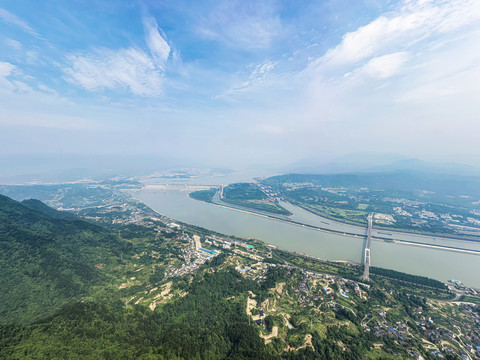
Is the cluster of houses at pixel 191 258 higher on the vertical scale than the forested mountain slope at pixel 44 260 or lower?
lower

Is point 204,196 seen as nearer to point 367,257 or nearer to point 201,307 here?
point 367,257

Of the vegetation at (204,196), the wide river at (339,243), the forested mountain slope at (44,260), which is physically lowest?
the wide river at (339,243)

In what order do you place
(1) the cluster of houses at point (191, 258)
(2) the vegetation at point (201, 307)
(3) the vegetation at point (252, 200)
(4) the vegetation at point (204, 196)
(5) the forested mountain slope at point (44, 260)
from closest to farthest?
(2) the vegetation at point (201, 307)
(5) the forested mountain slope at point (44, 260)
(1) the cluster of houses at point (191, 258)
(3) the vegetation at point (252, 200)
(4) the vegetation at point (204, 196)

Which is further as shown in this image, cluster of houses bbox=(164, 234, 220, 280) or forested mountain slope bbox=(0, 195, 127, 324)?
cluster of houses bbox=(164, 234, 220, 280)

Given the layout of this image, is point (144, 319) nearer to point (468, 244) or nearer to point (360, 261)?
point (360, 261)

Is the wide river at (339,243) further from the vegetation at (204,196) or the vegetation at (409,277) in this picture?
the vegetation at (204,196)

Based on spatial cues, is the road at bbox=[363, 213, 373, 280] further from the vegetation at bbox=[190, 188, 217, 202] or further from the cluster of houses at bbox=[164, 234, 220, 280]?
the vegetation at bbox=[190, 188, 217, 202]

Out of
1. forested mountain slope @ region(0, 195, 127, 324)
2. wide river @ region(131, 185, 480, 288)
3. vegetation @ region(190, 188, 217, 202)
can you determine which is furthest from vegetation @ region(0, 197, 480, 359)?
vegetation @ region(190, 188, 217, 202)

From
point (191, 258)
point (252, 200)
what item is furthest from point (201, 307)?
point (252, 200)

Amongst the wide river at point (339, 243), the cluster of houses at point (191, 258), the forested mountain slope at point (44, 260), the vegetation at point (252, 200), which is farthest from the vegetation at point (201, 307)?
the vegetation at point (252, 200)
